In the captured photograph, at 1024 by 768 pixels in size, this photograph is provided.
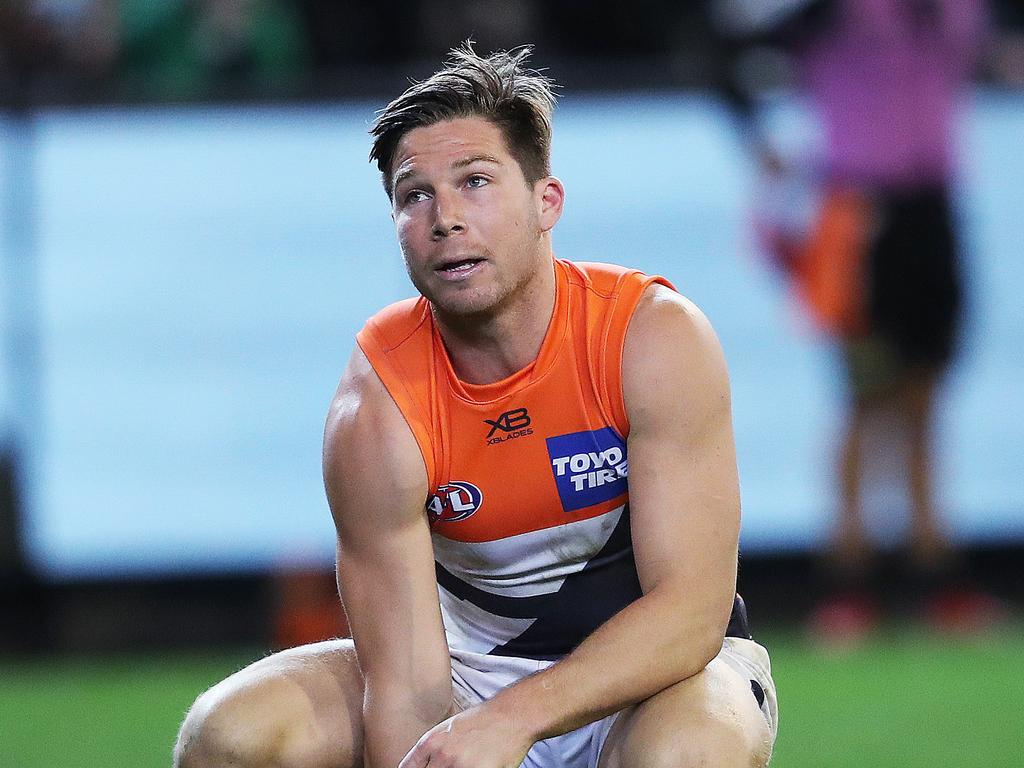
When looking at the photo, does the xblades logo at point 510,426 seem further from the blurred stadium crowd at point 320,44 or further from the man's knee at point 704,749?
the blurred stadium crowd at point 320,44

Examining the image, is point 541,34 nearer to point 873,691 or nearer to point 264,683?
point 873,691

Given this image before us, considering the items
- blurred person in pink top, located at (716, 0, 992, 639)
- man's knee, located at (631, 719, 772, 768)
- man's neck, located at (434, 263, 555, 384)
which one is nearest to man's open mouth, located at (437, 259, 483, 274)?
man's neck, located at (434, 263, 555, 384)

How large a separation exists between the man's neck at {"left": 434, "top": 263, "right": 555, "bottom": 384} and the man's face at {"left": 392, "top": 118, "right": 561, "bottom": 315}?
0.06 m

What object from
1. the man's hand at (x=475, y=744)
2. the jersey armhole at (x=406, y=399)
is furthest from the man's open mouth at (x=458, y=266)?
the man's hand at (x=475, y=744)

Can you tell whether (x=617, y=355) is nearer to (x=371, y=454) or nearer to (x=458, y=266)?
(x=458, y=266)

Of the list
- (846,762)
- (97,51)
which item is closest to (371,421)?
(846,762)

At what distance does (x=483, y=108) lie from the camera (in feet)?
10.2

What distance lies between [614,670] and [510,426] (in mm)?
513

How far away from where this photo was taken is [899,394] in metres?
6.97

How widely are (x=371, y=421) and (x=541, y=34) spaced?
520cm

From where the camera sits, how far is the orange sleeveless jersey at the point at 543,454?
310 centimetres

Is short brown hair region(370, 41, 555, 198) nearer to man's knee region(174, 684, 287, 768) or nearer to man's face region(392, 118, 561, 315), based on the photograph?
man's face region(392, 118, 561, 315)

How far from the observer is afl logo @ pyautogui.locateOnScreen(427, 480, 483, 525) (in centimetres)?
311

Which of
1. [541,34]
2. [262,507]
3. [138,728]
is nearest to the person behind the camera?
[138,728]
